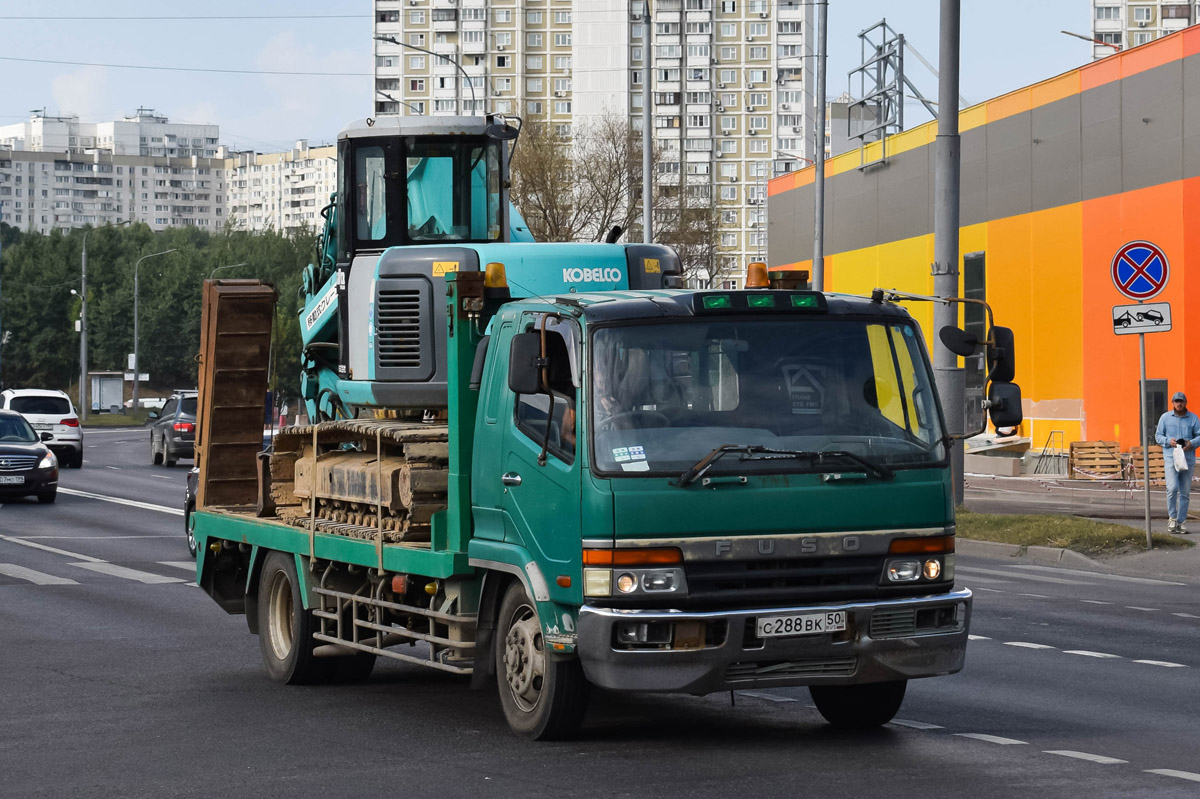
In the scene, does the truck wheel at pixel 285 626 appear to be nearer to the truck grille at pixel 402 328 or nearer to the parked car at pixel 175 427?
the truck grille at pixel 402 328

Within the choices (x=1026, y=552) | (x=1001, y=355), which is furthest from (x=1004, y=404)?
(x=1026, y=552)

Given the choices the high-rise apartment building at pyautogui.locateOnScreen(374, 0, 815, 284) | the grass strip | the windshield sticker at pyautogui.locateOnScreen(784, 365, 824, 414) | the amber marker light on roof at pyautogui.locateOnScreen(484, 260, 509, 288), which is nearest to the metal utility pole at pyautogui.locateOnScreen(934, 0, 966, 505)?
the grass strip

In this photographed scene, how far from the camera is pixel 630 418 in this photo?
7.77 m

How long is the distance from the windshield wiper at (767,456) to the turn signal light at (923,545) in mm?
306

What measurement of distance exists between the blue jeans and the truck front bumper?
14.8 meters

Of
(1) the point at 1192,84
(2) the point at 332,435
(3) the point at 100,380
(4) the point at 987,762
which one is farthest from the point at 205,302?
(3) the point at 100,380

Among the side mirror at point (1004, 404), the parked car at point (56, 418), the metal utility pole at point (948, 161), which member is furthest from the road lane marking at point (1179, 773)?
the parked car at point (56, 418)

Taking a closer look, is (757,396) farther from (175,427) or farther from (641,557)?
(175,427)

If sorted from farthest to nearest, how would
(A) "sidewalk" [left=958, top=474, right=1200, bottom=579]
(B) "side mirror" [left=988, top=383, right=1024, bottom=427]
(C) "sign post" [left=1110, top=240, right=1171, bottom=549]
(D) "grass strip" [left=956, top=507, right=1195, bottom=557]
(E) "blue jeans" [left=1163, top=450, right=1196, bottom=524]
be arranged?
(E) "blue jeans" [left=1163, top=450, right=1196, bottom=524]
(D) "grass strip" [left=956, top=507, right=1195, bottom=557]
(C) "sign post" [left=1110, top=240, right=1171, bottom=549]
(A) "sidewalk" [left=958, top=474, right=1200, bottom=579]
(B) "side mirror" [left=988, top=383, right=1024, bottom=427]

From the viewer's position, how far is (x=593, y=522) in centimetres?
758

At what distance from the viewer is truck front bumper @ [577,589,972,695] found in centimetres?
752

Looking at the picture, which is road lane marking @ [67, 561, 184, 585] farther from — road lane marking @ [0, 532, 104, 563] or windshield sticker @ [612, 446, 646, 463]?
windshield sticker @ [612, 446, 646, 463]

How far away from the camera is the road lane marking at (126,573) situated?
17.5 metres

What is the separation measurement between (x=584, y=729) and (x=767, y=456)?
5.69 feet
